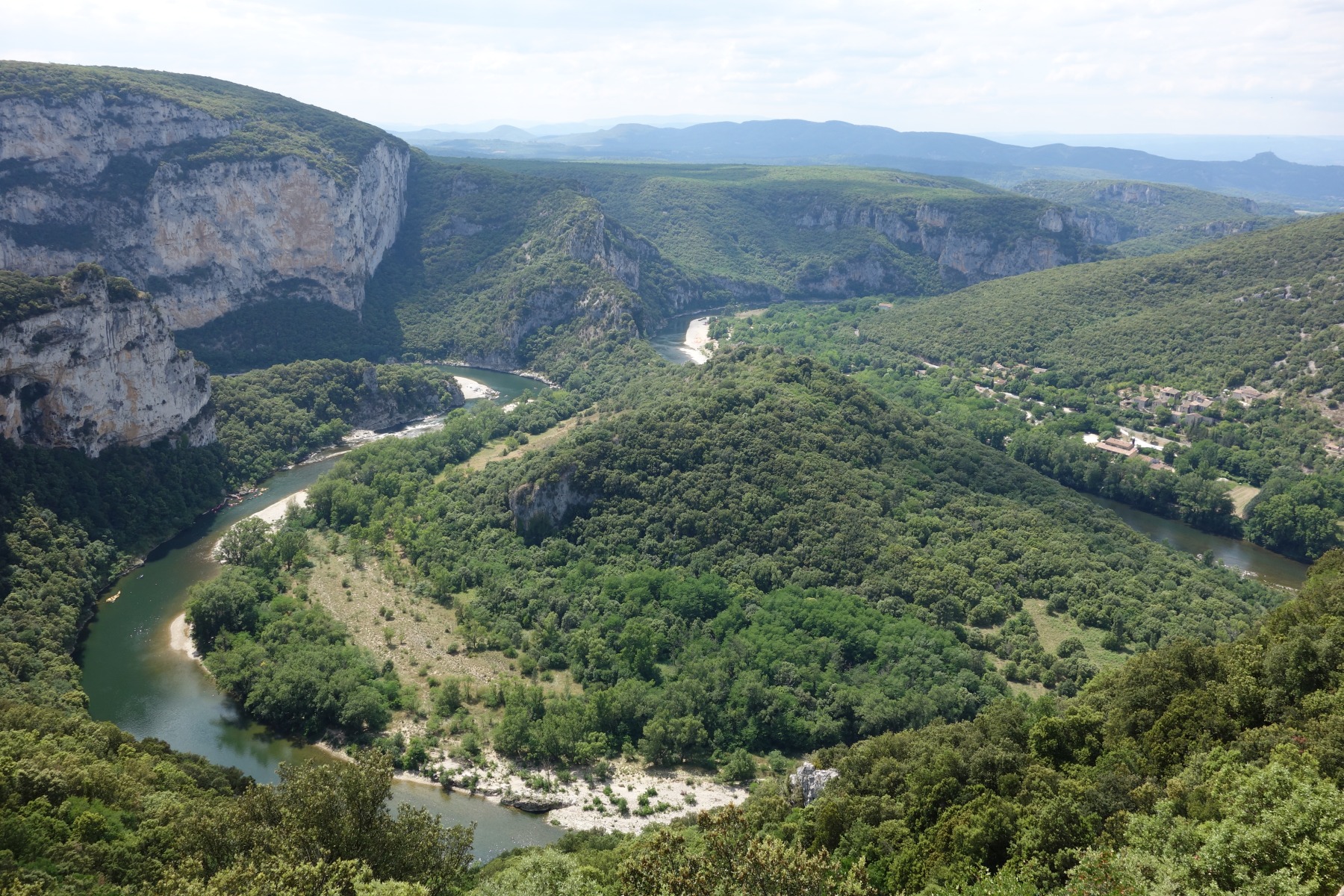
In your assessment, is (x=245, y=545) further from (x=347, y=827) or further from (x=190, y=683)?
(x=347, y=827)

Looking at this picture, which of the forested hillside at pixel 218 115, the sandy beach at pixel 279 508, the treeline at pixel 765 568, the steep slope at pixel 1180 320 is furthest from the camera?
the forested hillside at pixel 218 115

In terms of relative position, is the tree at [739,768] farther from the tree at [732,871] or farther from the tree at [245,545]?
the tree at [245,545]

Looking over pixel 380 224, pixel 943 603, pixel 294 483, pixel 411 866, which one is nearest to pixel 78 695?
pixel 411 866

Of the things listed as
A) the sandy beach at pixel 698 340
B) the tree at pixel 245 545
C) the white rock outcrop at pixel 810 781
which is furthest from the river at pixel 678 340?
the white rock outcrop at pixel 810 781

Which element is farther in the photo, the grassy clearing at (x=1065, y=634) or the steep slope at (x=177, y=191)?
the steep slope at (x=177, y=191)

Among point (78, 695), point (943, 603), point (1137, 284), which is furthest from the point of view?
point (1137, 284)

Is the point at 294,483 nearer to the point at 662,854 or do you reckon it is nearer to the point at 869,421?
the point at 869,421

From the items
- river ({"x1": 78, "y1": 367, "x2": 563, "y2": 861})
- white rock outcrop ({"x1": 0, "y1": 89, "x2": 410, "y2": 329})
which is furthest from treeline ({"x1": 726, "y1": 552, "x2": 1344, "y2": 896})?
white rock outcrop ({"x1": 0, "y1": 89, "x2": 410, "y2": 329})
